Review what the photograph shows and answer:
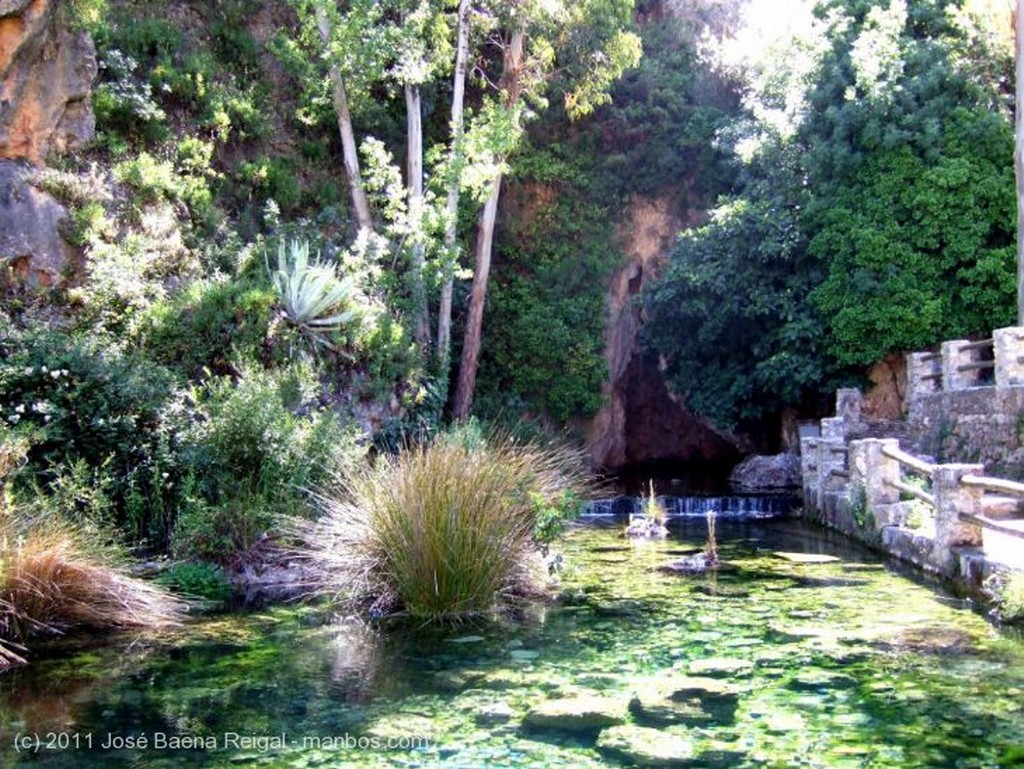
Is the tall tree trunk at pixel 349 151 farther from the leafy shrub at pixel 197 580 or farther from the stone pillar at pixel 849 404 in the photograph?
the stone pillar at pixel 849 404

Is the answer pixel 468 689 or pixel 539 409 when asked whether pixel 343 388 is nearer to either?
pixel 539 409

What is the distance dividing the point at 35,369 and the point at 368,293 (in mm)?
5661

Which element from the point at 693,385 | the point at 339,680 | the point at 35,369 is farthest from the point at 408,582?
the point at 693,385

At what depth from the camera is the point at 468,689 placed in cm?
449

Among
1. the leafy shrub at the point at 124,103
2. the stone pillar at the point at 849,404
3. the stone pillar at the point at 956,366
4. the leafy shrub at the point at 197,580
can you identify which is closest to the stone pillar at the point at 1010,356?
the stone pillar at the point at 956,366

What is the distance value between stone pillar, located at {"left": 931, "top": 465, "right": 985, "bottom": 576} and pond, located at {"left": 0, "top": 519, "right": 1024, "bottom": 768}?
0.44 m

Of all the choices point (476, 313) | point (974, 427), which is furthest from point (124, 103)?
point (974, 427)

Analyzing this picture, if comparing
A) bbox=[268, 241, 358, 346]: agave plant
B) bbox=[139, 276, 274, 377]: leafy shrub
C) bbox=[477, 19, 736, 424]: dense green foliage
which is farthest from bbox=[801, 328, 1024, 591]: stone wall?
bbox=[139, 276, 274, 377]: leafy shrub

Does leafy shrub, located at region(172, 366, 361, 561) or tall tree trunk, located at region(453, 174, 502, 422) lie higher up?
tall tree trunk, located at region(453, 174, 502, 422)

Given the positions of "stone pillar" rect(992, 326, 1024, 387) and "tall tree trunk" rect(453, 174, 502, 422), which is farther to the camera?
"tall tree trunk" rect(453, 174, 502, 422)

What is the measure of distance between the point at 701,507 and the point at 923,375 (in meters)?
3.79

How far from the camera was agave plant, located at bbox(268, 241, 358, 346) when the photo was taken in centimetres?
1080

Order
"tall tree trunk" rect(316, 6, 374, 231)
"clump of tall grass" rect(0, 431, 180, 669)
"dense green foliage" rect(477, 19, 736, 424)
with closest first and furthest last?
"clump of tall grass" rect(0, 431, 180, 669) < "tall tree trunk" rect(316, 6, 374, 231) < "dense green foliage" rect(477, 19, 736, 424)

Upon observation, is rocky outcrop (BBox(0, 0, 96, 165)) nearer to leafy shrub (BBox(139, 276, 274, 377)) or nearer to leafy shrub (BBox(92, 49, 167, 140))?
leafy shrub (BBox(92, 49, 167, 140))
